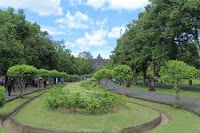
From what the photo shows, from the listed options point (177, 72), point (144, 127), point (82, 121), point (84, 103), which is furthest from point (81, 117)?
point (177, 72)

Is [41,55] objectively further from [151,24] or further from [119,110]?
[119,110]

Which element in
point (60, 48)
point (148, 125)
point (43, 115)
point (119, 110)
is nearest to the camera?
point (148, 125)

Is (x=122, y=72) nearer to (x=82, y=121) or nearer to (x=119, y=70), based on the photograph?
(x=119, y=70)

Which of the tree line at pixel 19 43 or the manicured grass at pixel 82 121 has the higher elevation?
the tree line at pixel 19 43

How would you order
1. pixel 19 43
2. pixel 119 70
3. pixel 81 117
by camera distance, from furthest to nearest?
pixel 19 43 → pixel 119 70 → pixel 81 117

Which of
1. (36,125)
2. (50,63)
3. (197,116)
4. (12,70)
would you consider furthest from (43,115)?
(50,63)

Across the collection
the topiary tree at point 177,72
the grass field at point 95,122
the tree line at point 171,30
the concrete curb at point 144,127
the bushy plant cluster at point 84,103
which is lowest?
the concrete curb at point 144,127

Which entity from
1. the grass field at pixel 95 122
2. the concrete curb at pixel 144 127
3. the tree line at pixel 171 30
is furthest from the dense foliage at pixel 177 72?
the tree line at pixel 171 30

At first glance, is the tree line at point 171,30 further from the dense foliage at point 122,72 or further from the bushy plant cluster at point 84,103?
the bushy plant cluster at point 84,103

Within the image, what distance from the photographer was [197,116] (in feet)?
60.4

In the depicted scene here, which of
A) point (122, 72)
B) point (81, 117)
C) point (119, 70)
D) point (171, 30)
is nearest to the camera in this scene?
point (81, 117)

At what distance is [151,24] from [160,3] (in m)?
2.78

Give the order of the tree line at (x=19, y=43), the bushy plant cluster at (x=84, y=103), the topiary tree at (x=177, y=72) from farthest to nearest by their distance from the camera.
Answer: the tree line at (x=19, y=43), the topiary tree at (x=177, y=72), the bushy plant cluster at (x=84, y=103)

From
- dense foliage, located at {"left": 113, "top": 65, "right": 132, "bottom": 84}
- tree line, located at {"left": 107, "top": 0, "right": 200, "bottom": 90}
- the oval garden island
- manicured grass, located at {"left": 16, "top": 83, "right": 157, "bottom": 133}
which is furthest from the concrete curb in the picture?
tree line, located at {"left": 107, "top": 0, "right": 200, "bottom": 90}
